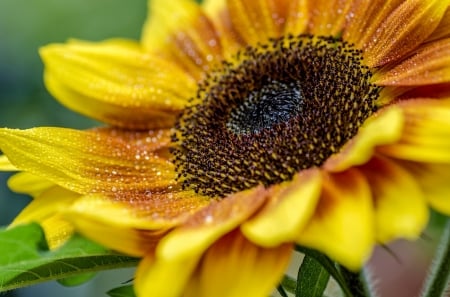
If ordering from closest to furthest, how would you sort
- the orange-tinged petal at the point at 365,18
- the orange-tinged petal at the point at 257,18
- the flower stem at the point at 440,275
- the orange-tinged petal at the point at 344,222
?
the orange-tinged petal at the point at 344,222 → the flower stem at the point at 440,275 → the orange-tinged petal at the point at 365,18 → the orange-tinged petal at the point at 257,18

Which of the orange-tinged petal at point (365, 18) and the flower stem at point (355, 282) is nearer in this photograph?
the flower stem at point (355, 282)

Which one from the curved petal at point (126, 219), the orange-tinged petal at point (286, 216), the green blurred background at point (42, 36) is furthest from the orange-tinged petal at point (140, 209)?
the green blurred background at point (42, 36)

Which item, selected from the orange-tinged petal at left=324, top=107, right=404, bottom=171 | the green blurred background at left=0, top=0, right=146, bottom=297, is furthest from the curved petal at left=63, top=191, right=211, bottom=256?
the green blurred background at left=0, top=0, right=146, bottom=297

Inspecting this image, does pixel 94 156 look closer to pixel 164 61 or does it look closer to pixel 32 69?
pixel 164 61

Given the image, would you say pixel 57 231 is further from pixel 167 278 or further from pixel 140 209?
pixel 167 278

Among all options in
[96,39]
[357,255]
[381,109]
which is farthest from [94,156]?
[96,39]

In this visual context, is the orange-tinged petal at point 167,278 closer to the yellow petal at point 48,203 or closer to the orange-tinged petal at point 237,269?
the orange-tinged petal at point 237,269

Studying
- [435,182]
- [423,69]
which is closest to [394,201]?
[435,182]
